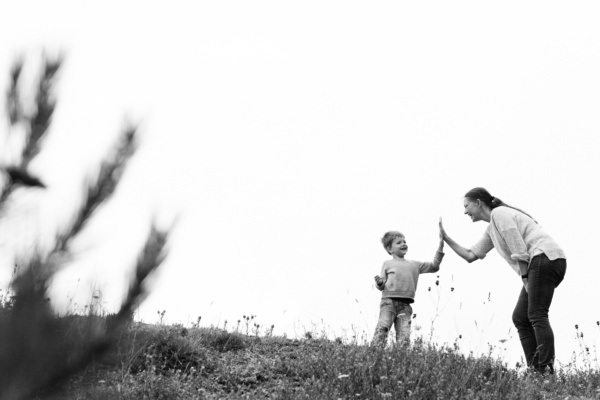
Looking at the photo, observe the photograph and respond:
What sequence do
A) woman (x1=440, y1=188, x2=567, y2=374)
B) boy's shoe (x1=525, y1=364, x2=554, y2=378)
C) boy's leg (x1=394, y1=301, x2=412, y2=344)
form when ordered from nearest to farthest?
boy's shoe (x1=525, y1=364, x2=554, y2=378) < woman (x1=440, y1=188, x2=567, y2=374) < boy's leg (x1=394, y1=301, x2=412, y2=344)

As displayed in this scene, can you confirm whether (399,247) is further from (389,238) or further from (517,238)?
(517,238)

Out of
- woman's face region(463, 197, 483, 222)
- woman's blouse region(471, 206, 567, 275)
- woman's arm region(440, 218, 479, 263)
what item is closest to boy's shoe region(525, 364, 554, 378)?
woman's blouse region(471, 206, 567, 275)

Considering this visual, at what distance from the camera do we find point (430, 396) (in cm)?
576

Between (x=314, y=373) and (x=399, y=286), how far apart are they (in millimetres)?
2199

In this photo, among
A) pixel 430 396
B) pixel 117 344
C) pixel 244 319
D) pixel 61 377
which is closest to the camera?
pixel 61 377

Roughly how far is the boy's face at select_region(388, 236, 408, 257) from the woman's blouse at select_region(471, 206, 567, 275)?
1278mm

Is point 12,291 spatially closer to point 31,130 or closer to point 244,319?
point 31,130

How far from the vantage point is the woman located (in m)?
6.69

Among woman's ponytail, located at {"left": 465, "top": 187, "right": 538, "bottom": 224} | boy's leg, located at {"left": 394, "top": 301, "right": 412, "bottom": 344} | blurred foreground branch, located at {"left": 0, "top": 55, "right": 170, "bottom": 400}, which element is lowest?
blurred foreground branch, located at {"left": 0, "top": 55, "right": 170, "bottom": 400}

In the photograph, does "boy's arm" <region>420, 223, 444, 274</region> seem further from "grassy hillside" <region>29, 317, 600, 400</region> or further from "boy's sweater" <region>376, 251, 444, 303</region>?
"grassy hillside" <region>29, 317, 600, 400</region>

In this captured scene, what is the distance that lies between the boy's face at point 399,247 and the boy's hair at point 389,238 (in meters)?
0.05

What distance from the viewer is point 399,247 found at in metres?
8.39

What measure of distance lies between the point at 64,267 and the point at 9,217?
254 mm

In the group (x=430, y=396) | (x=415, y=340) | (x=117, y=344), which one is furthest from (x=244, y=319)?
(x=117, y=344)
